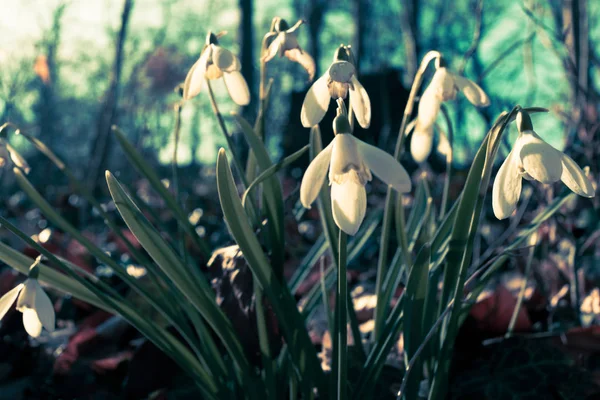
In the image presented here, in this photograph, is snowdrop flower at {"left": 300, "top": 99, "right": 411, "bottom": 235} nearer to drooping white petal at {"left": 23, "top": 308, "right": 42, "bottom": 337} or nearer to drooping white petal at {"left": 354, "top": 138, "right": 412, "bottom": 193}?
drooping white petal at {"left": 354, "top": 138, "right": 412, "bottom": 193}

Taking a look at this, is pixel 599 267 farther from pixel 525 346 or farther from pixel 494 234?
pixel 525 346

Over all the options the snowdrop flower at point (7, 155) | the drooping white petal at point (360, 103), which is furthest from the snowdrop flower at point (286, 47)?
the snowdrop flower at point (7, 155)

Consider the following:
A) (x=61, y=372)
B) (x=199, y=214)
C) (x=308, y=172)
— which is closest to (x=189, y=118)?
(x=199, y=214)

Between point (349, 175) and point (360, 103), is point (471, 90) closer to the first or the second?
point (360, 103)

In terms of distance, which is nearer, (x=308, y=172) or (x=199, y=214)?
(x=308, y=172)

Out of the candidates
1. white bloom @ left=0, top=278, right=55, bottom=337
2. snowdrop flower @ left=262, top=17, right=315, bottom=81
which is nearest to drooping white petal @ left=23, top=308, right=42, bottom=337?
white bloom @ left=0, top=278, right=55, bottom=337

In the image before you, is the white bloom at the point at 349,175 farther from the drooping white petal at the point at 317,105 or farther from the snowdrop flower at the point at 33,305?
the snowdrop flower at the point at 33,305

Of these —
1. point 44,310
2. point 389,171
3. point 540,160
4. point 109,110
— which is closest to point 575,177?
point 540,160
